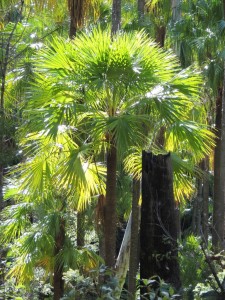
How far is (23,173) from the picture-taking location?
358 inches

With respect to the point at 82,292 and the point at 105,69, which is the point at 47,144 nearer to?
the point at 105,69

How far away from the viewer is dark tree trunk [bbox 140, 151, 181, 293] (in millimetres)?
5508

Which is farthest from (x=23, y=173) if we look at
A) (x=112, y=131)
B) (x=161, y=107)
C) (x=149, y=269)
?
(x=149, y=269)

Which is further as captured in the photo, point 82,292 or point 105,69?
point 105,69

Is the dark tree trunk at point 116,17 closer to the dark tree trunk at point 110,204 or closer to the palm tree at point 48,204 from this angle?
the palm tree at point 48,204

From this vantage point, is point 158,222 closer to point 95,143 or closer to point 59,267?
point 95,143

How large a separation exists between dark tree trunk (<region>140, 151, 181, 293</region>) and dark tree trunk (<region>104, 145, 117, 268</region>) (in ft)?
8.87

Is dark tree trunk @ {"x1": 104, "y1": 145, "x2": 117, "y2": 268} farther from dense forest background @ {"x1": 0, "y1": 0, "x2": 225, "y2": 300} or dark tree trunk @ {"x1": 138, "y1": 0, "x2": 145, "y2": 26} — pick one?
dark tree trunk @ {"x1": 138, "y1": 0, "x2": 145, "y2": 26}

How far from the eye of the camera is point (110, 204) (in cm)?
895

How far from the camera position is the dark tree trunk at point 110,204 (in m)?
8.87

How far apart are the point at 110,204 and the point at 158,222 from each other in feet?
10.7

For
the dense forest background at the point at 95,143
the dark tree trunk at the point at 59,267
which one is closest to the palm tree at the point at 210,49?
the dense forest background at the point at 95,143

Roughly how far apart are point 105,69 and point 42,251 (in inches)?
138

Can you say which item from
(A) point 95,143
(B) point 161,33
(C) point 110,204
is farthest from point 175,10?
(C) point 110,204
